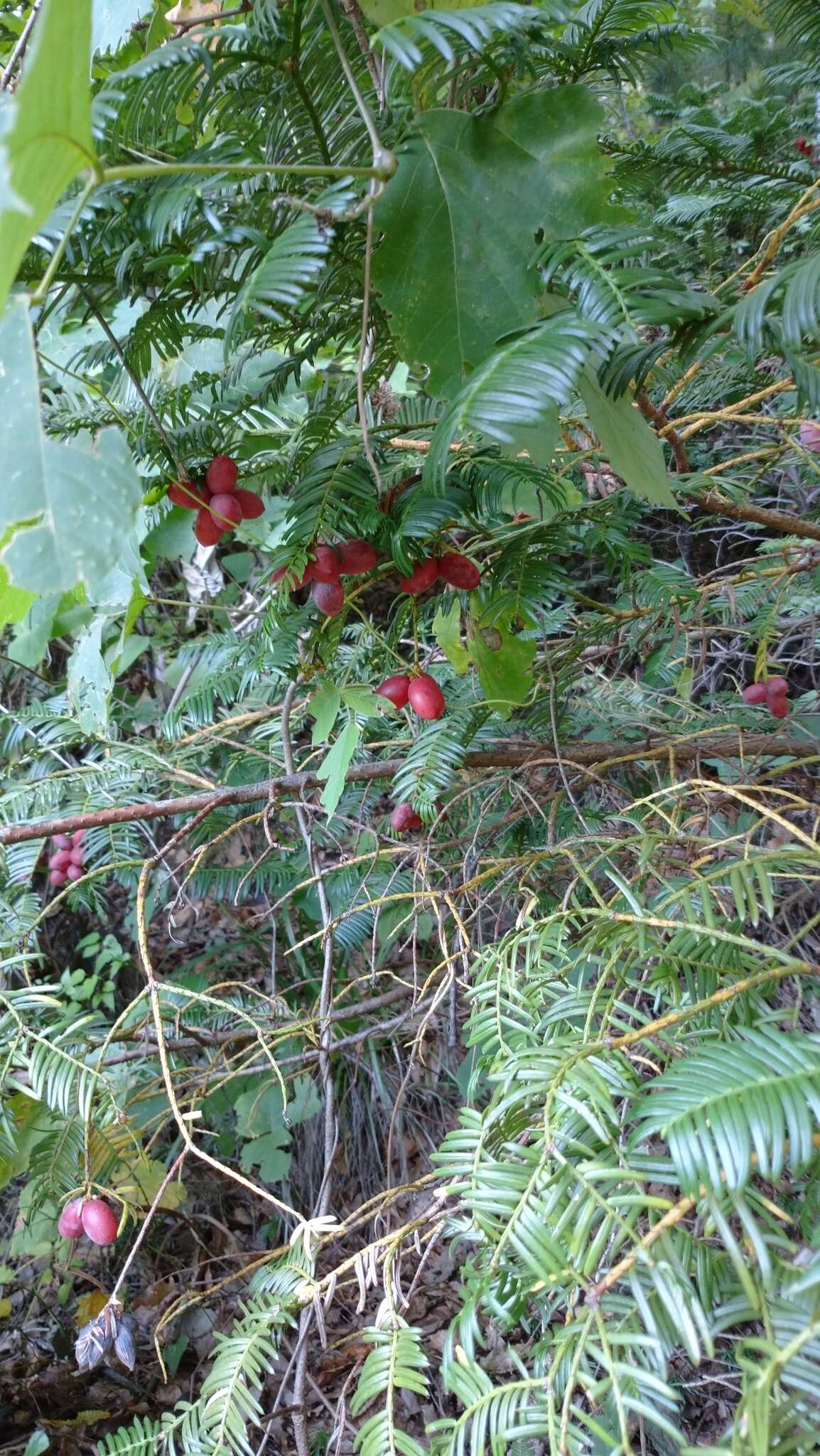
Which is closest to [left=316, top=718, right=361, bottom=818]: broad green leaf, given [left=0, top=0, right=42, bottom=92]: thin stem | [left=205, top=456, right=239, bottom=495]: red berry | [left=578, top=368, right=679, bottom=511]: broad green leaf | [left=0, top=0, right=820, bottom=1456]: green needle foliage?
[left=0, top=0, right=820, bottom=1456]: green needle foliage

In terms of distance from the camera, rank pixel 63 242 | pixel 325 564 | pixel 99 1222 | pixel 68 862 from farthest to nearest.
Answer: pixel 68 862, pixel 99 1222, pixel 325 564, pixel 63 242

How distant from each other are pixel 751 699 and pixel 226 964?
4.24 feet

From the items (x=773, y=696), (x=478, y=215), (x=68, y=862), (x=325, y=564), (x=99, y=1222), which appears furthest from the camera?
(x=68, y=862)

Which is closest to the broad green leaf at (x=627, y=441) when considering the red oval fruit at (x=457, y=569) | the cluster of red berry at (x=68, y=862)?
the red oval fruit at (x=457, y=569)

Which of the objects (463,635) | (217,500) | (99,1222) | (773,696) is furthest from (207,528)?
(773,696)

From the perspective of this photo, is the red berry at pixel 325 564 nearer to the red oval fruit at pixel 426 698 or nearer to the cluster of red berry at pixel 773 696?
the red oval fruit at pixel 426 698

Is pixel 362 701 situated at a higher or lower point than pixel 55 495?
lower

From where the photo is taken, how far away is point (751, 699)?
3.94 ft

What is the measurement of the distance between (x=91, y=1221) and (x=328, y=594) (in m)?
0.64

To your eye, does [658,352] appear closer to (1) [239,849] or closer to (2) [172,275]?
(2) [172,275]

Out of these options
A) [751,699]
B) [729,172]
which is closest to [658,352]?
[751,699]

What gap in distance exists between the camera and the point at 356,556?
71cm

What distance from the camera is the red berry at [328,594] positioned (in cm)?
71

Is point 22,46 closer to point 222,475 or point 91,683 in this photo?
point 222,475
